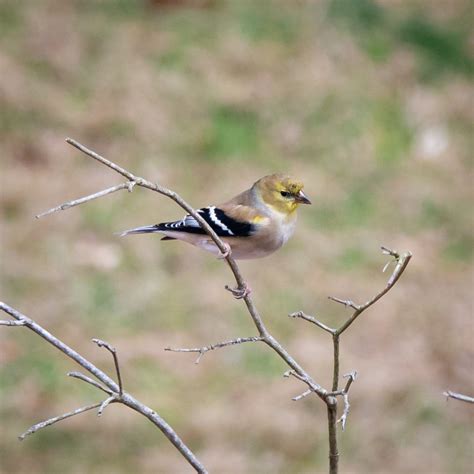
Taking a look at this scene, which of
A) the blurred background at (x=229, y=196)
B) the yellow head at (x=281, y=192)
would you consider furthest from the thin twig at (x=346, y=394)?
the blurred background at (x=229, y=196)

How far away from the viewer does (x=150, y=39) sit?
10.2 m

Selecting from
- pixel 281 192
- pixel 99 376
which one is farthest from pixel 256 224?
pixel 99 376

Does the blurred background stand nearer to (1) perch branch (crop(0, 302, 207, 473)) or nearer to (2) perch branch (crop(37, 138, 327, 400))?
(2) perch branch (crop(37, 138, 327, 400))

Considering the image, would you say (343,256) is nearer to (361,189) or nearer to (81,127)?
(361,189)

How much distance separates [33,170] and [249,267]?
→ 2.25 meters

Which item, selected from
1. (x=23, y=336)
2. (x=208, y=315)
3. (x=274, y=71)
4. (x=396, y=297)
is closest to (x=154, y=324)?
(x=208, y=315)

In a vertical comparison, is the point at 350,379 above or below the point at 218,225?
above

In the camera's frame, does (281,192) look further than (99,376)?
Yes

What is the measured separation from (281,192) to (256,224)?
0.18 meters

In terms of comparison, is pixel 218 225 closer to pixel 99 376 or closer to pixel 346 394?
pixel 346 394

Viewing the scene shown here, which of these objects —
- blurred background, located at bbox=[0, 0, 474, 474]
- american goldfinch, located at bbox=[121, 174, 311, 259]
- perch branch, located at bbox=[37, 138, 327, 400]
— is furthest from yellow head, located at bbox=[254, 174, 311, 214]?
blurred background, located at bbox=[0, 0, 474, 474]

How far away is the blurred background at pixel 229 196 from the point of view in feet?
21.4

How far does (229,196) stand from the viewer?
846cm

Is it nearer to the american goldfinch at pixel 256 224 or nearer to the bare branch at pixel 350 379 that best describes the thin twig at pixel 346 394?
the bare branch at pixel 350 379
